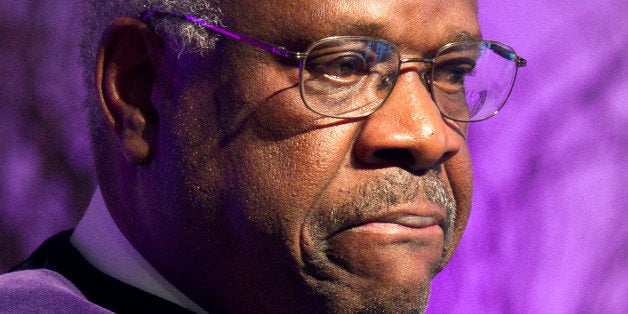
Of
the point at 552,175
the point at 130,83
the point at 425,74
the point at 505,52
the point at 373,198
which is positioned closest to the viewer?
the point at 373,198

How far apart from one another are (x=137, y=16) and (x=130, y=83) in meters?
0.17

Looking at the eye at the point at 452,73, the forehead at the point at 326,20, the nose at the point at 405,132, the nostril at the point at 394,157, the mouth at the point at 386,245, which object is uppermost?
the forehead at the point at 326,20

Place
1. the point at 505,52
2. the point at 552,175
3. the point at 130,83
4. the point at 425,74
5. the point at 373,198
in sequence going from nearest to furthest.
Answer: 1. the point at 373,198
2. the point at 425,74
3. the point at 130,83
4. the point at 505,52
5. the point at 552,175

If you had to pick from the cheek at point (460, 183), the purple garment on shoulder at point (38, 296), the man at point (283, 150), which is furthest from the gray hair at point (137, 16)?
the cheek at point (460, 183)

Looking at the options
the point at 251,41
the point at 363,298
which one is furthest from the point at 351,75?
the point at 363,298

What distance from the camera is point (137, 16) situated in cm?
205

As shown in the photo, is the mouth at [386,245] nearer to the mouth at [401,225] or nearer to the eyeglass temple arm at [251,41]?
the mouth at [401,225]

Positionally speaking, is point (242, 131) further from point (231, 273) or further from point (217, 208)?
point (231, 273)

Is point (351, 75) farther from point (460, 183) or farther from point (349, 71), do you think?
point (460, 183)

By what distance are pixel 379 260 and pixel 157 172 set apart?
0.60 metres

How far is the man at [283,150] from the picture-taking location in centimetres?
183

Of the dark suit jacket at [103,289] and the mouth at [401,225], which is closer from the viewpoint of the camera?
the mouth at [401,225]

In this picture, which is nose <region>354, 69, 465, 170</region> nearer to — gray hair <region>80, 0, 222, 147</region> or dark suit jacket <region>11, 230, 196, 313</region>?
gray hair <region>80, 0, 222, 147</region>

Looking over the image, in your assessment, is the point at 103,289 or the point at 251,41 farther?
the point at 103,289
